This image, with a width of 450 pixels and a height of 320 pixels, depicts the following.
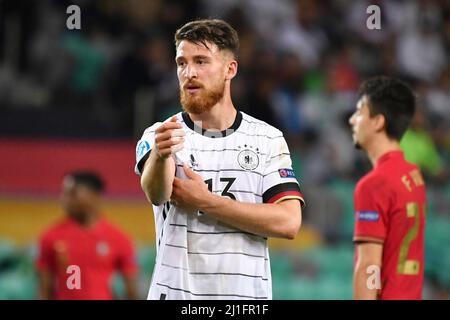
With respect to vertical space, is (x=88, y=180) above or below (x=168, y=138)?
above

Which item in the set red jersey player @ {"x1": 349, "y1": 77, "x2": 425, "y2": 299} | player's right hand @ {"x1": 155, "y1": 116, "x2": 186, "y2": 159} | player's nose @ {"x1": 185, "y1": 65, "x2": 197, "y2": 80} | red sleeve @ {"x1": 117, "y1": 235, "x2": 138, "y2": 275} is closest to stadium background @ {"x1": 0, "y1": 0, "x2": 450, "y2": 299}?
red sleeve @ {"x1": 117, "y1": 235, "x2": 138, "y2": 275}

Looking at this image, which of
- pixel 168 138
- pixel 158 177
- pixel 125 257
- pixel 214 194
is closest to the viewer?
pixel 168 138

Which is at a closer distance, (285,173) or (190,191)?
(190,191)

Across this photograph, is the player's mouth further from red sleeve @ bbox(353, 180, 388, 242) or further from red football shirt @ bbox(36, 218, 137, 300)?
red football shirt @ bbox(36, 218, 137, 300)

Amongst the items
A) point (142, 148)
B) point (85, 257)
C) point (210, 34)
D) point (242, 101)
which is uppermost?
point (242, 101)

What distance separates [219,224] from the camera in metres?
4.05

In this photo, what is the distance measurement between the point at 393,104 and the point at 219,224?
1710 mm

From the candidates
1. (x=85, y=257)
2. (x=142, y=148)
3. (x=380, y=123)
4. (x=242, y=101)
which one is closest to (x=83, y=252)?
(x=85, y=257)

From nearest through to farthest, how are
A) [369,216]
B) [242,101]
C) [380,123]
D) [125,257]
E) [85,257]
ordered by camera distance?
[369,216]
[380,123]
[85,257]
[125,257]
[242,101]

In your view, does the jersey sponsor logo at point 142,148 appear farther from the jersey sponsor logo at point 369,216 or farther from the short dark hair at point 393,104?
the short dark hair at point 393,104

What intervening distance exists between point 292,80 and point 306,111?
1.49 ft

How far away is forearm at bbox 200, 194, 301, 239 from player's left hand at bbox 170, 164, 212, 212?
26 millimetres

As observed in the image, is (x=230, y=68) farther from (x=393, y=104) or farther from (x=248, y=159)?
(x=393, y=104)

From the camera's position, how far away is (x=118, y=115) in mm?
10695
